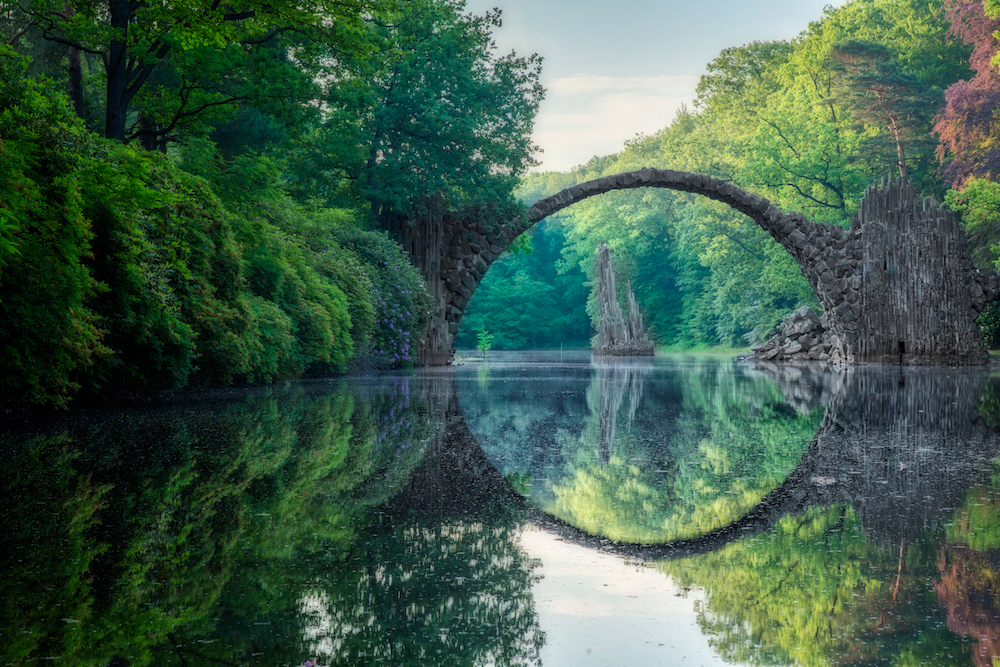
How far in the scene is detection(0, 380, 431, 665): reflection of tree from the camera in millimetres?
2215

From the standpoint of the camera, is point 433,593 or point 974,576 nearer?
point 433,593

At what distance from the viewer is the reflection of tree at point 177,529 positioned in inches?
87.2

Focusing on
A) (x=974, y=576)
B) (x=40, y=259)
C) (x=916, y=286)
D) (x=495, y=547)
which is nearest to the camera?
(x=974, y=576)

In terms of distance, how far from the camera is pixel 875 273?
23.5 m

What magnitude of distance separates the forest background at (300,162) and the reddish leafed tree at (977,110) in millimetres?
71

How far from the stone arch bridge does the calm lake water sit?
16265 mm

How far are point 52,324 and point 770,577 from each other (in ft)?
21.2

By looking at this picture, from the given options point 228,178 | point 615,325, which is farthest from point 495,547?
point 615,325

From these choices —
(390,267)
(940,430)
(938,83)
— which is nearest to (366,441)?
(940,430)

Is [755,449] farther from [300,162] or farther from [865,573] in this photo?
[300,162]

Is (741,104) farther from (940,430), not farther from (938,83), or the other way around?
(940,430)

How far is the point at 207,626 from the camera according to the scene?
226cm

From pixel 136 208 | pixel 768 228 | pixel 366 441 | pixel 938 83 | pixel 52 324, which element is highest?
pixel 938 83

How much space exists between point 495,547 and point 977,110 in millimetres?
29166
